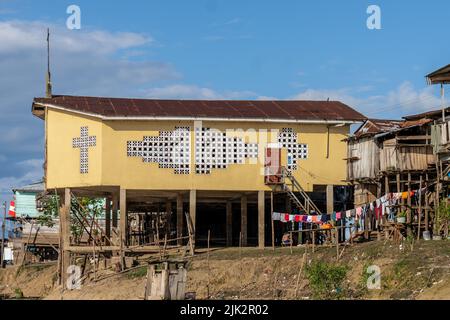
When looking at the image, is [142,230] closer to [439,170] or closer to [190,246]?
[190,246]

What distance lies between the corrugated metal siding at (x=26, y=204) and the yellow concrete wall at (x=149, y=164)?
28192 mm

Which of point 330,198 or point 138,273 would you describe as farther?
point 330,198

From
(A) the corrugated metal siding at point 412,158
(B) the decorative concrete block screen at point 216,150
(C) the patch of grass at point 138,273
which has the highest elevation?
(B) the decorative concrete block screen at point 216,150

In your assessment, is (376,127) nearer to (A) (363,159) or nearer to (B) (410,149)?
(A) (363,159)

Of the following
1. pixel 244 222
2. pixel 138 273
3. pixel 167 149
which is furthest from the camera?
pixel 244 222

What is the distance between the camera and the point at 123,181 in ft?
164

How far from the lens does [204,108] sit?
5178 cm

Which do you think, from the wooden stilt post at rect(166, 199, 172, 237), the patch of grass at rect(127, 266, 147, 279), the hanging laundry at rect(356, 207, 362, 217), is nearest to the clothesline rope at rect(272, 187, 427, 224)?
the hanging laundry at rect(356, 207, 362, 217)

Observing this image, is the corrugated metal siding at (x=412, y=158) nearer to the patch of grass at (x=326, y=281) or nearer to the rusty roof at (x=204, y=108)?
the rusty roof at (x=204, y=108)

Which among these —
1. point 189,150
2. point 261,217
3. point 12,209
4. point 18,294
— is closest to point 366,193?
point 261,217

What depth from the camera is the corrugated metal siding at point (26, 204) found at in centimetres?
7875

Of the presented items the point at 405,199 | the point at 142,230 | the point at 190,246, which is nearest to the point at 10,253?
the point at 142,230

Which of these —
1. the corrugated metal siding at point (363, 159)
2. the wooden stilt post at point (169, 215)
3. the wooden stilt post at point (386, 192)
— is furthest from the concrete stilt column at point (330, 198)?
the wooden stilt post at point (169, 215)

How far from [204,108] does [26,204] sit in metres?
32.1
